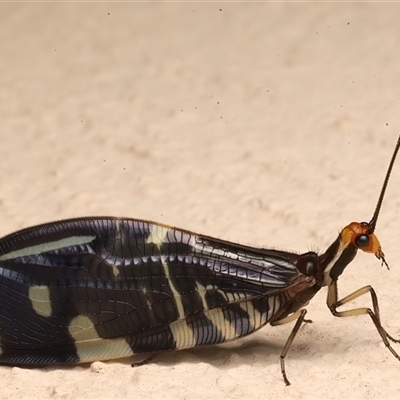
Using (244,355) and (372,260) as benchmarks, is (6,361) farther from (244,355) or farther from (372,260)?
(372,260)

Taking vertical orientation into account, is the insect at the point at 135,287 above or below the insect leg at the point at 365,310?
above

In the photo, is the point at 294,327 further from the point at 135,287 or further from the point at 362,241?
the point at 135,287

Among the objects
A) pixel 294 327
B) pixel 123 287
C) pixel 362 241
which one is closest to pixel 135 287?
pixel 123 287

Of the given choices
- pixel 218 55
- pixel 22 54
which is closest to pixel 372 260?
pixel 218 55

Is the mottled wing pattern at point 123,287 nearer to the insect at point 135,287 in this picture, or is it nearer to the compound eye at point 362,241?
the insect at point 135,287

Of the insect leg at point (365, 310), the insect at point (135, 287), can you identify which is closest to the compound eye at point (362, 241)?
the insect at point (135, 287)

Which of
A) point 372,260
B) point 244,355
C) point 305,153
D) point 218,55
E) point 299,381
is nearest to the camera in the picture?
point 299,381
